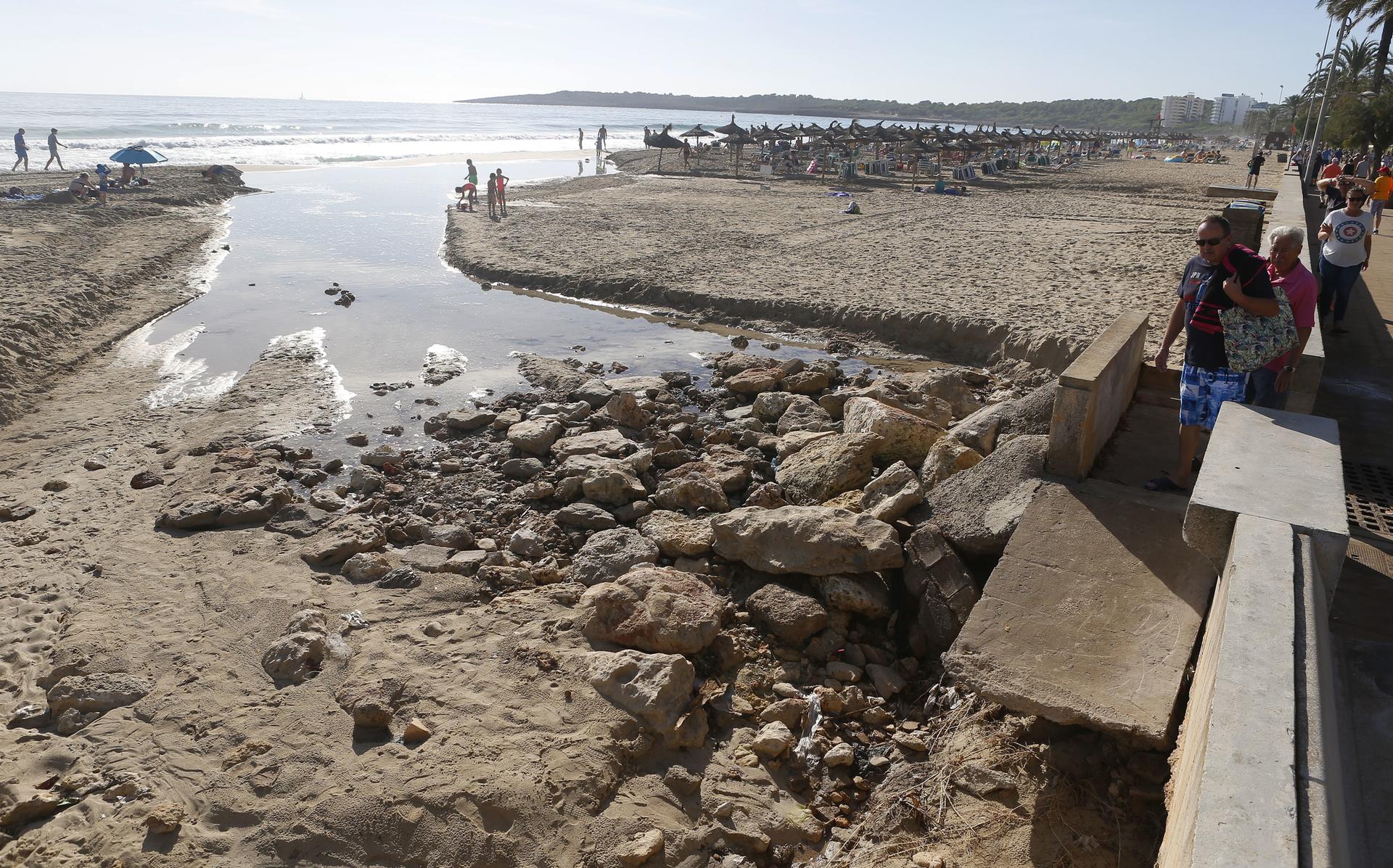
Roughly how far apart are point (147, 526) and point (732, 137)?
107ft

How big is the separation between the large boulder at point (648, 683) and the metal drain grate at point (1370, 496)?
3.71m

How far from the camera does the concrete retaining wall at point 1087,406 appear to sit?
16.5ft

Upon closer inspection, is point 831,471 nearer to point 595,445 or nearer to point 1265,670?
point 595,445

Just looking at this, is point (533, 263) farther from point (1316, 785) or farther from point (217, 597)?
point (1316, 785)

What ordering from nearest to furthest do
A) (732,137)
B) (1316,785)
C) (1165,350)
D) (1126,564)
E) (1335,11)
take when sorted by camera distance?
(1316,785), (1126,564), (1165,350), (1335,11), (732,137)

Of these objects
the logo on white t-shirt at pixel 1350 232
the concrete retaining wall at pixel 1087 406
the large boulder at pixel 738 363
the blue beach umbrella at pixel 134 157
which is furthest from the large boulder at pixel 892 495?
the blue beach umbrella at pixel 134 157

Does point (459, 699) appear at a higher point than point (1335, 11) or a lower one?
lower

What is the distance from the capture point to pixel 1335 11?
32.0 meters

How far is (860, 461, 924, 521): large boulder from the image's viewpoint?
600cm

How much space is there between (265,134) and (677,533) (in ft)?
215

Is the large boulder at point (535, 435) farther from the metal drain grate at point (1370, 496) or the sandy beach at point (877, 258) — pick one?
the metal drain grate at point (1370, 496)

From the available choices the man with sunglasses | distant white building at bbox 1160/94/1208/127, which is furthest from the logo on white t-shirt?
distant white building at bbox 1160/94/1208/127

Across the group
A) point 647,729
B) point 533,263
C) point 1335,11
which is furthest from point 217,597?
point 1335,11

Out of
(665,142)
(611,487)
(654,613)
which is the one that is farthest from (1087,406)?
(665,142)
